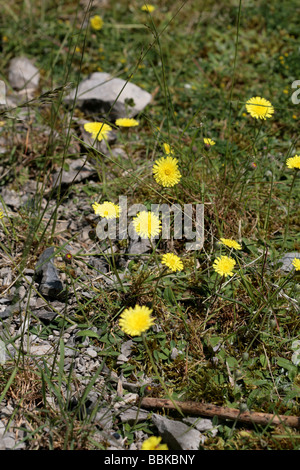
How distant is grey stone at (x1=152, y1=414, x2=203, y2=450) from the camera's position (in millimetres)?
1615

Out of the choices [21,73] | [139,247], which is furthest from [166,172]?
[21,73]

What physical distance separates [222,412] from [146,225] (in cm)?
90

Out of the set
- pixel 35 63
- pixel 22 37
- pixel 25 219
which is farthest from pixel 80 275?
pixel 22 37

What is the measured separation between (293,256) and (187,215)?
604 mm

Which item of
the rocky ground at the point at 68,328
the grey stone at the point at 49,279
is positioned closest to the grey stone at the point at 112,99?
the rocky ground at the point at 68,328

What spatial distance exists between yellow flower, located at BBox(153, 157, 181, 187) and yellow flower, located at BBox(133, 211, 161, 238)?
0.19 metres

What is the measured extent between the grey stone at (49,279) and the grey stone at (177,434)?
0.80m

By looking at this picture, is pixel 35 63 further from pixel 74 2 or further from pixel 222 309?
pixel 222 309

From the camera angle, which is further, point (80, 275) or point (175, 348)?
point (80, 275)

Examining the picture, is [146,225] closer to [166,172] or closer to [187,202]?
[166,172]

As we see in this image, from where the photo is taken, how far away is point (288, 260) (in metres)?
2.29

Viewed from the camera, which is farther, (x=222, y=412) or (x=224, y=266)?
(x=224, y=266)

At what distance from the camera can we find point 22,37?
3.74 meters

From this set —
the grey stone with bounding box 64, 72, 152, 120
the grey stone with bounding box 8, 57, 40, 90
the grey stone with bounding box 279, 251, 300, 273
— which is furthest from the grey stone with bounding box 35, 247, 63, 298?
the grey stone with bounding box 8, 57, 40, 90
